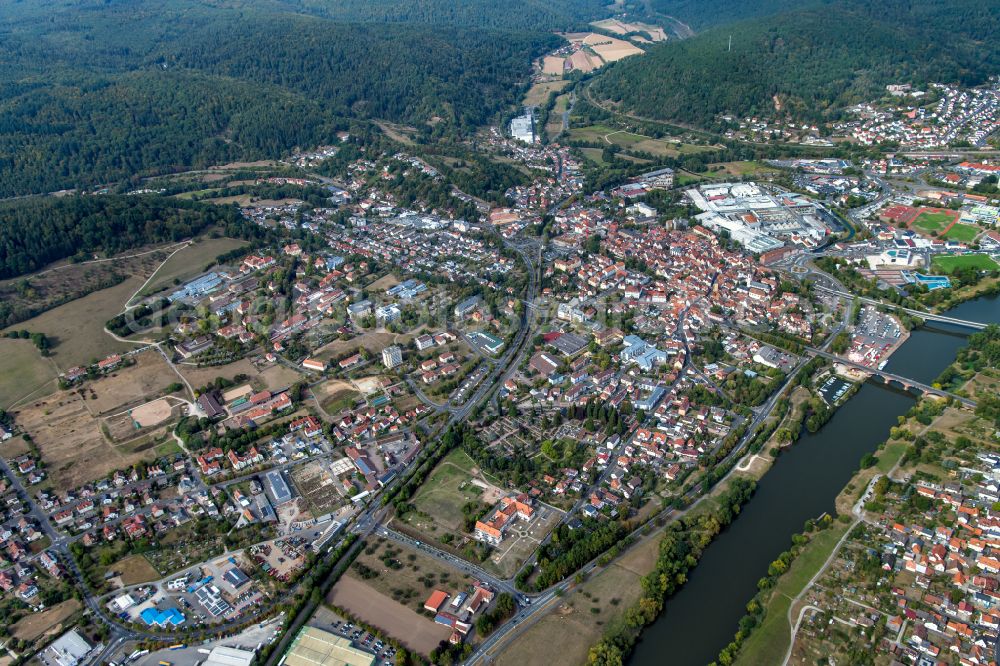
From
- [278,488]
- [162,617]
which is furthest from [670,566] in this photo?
[162,617]

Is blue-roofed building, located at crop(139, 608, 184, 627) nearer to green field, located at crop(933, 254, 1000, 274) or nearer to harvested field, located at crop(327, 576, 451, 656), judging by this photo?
harvested field, located at crop(327, 576, 451, 656)

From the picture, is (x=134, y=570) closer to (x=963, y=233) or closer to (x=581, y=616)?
(x=581, y=616)

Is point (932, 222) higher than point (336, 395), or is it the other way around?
point (932, 222)

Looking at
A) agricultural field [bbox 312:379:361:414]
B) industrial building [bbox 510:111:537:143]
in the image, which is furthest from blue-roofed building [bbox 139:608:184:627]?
industrial building [bbox 510:111:537:143]

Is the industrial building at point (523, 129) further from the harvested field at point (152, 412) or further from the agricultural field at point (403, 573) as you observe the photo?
the agricultural field at point (403, 573)

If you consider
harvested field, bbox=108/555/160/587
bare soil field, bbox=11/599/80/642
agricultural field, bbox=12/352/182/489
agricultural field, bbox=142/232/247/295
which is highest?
agricultural field, bbox=142/232/247/295

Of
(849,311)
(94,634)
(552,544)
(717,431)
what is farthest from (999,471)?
(94,634)
